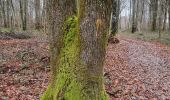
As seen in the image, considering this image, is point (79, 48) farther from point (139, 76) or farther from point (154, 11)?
point (154, 11)

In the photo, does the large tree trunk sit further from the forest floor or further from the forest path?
the forest path

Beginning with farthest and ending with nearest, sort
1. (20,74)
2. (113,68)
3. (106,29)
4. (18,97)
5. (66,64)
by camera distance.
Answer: (113,68) < (20,74) < (18,97) < (66,64) < (106,29)

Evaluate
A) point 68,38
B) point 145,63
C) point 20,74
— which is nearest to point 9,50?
point 20,74

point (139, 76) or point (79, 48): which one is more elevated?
point (79, 48)

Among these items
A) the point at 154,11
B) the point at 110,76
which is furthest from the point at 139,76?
the point at 154,11

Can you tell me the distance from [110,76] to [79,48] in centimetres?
436

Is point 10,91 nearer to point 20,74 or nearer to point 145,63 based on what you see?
point 20,74

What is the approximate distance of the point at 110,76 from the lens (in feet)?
30.5

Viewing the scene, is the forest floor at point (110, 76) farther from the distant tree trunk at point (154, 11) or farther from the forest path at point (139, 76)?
the distant tree trunk at point (154, 11)

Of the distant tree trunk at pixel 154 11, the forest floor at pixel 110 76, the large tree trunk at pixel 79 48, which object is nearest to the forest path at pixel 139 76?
the forest floor at pixel 110 76

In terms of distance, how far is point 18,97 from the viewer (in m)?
7.33

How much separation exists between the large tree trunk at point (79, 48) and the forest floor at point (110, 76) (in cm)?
217

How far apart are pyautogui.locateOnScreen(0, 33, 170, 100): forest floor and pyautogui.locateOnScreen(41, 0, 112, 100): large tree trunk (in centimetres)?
217

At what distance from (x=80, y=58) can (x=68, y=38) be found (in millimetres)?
545
